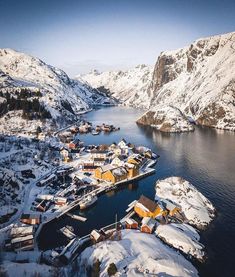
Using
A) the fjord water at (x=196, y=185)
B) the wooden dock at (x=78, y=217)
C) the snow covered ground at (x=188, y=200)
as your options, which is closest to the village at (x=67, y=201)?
the wooden dock at (x=78, y=217)

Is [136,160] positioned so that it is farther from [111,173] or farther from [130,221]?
[130,221]

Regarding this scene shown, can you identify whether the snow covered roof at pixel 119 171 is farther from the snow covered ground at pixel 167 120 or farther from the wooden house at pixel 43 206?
the snow covered ground at pixel 167 120

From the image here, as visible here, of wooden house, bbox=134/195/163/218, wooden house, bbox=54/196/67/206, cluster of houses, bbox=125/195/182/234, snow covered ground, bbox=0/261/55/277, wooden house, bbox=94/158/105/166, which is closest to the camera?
snow covered ground, bbox=0/261/55/277

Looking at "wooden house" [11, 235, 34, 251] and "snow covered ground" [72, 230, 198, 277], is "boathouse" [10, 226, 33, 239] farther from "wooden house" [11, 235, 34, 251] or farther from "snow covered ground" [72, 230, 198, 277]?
"snow covered ground" [72, 230, 198, 277]

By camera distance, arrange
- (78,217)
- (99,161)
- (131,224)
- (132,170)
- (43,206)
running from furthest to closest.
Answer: (99,161) < (132,170) < (43,206) < (78,217) < (131,224)

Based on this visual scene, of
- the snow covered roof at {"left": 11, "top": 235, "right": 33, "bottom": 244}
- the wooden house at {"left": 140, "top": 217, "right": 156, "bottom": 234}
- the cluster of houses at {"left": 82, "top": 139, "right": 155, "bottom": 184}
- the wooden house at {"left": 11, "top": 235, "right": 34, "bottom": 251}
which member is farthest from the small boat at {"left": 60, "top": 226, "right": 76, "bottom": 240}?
the cluster of houses at {"left": 82, "top": 139, "right": 155, "bottom": 184}

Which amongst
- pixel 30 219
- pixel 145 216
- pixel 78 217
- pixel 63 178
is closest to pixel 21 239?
pixel 30 219

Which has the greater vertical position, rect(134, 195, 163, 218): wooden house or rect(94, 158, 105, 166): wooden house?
rect(94, 158, 105, 166): wooden house
